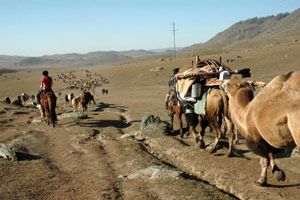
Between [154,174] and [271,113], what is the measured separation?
3.50 metres

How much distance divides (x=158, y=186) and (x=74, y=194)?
Result: 1.73 m

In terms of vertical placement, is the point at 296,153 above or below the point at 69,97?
above

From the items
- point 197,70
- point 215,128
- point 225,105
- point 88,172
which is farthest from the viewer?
point 197,70

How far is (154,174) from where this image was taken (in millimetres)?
6578

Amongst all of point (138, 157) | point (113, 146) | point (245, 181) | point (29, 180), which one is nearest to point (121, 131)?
point (113, 146)

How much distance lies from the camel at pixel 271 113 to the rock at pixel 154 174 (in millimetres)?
2217

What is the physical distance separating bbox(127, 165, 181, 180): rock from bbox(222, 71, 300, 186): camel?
7.27ft

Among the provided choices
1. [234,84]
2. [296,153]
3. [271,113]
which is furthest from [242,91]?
[296,153]

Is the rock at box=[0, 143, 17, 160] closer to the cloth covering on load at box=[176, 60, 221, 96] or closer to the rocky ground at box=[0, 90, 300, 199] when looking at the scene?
the rocky ground at box=[0, 90, 300, 199]

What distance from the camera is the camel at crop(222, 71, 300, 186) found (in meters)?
3.58

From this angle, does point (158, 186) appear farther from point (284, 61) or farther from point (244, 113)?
point (284, 61)

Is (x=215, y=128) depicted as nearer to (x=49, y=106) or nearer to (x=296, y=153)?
(x=296, y=153)

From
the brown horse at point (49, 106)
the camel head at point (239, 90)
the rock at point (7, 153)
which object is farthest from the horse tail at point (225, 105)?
the brown horse at point (49, 106)

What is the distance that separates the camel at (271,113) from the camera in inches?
141
